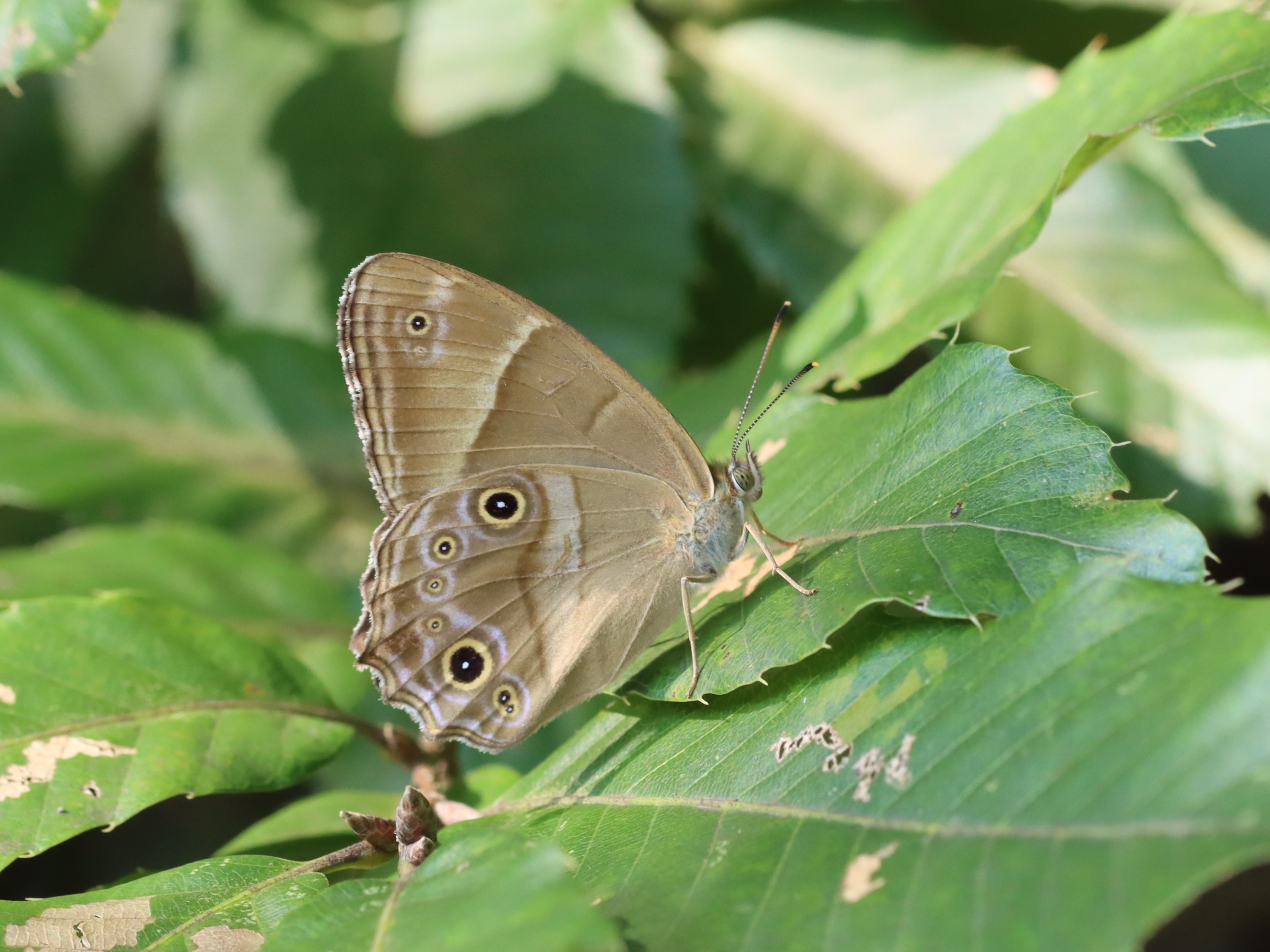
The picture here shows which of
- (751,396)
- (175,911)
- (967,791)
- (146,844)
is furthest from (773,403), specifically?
(146,844)

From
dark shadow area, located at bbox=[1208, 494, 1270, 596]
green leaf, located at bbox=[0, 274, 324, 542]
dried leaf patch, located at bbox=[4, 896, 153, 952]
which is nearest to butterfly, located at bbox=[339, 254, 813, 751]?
dried leaf patch, located at bbox=[4, 896, 153, 952]

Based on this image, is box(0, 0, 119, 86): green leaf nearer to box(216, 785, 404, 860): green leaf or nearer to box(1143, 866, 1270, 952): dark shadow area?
box(216, 785, 404, 860): green leaf

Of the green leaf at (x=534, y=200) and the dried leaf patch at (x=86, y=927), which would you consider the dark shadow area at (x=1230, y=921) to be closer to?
the green leaf at (x=534, y=200)

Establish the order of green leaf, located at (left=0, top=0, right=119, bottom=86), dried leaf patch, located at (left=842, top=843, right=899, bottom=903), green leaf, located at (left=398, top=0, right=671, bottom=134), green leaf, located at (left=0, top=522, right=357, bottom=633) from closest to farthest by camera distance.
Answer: dried leaf patch, located at (left=842, top=843, right=899, bottom=903) < green leaf, located at (left=0, top=0, right=119, bottom=86) < green leaf, located at (left=0, top=522, right=357, bottom=633) < green leaf, located at (left=398, top=0, right=671, bottom=134)

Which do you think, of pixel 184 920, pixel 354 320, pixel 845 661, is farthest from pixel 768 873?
pixel 354 320

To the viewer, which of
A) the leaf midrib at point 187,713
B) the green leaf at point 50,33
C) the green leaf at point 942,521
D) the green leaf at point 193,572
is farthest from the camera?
the green leaf at point 193,572

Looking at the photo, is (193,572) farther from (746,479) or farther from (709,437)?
(746,479)

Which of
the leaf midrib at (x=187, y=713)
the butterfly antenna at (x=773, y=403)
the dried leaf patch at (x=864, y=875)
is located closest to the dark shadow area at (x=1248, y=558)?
the butterfly antenna at (x=773, y=403)
